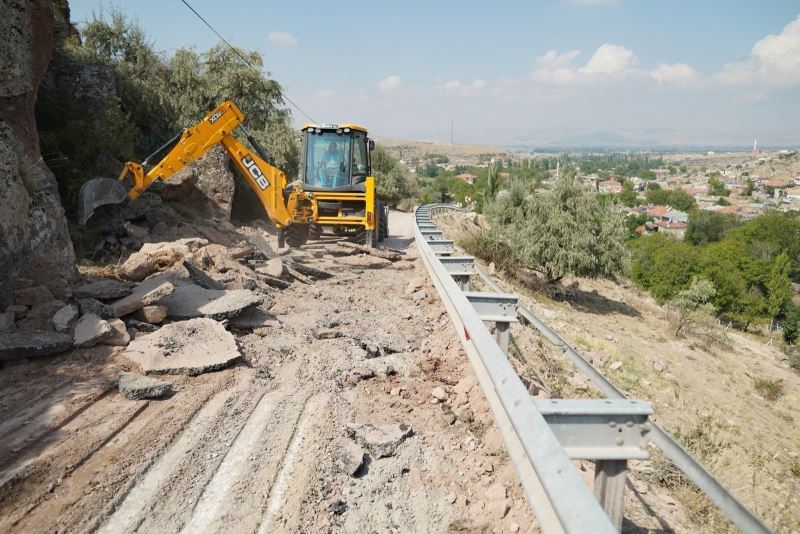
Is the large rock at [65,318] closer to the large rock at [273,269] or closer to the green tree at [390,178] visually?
the large rock at [273,269]

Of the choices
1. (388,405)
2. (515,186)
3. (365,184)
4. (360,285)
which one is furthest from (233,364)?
(515,186)

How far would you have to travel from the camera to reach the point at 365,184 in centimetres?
1438

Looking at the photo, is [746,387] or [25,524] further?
[746,387]

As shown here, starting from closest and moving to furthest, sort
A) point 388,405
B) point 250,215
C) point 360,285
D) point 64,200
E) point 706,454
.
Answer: point 388,405 < point 706,454 < point 360,285 < point 64,200 < point 250,215

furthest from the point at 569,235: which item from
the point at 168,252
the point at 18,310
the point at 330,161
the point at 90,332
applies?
the point at 18,310

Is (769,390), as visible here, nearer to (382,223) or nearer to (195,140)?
(382,223)

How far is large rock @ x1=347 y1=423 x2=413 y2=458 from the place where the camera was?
3512 mm

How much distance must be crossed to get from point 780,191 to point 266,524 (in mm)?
197537

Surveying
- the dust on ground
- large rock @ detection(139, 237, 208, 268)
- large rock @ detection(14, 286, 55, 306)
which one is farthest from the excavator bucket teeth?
the dust on ground

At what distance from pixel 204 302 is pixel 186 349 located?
1.27 metres

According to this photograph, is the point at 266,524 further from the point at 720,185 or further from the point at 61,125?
the point at 720,185

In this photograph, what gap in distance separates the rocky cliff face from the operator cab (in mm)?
6722

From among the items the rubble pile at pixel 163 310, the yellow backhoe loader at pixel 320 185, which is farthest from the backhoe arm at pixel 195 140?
the rubble pile at pixel 163 310

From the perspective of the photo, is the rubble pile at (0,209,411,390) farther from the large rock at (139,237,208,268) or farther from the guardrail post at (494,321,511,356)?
the guardrail post at (494,321,511,356)
